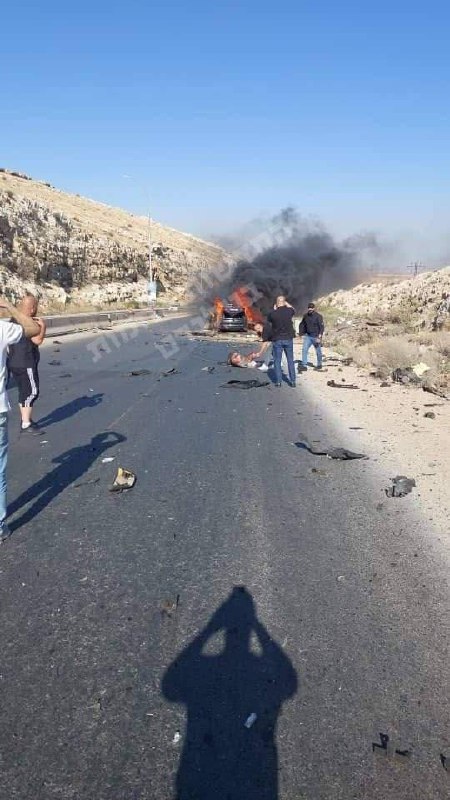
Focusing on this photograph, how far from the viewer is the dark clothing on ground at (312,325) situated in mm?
16062

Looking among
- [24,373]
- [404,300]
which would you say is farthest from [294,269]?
[24,373]

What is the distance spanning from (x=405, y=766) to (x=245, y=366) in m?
15.1

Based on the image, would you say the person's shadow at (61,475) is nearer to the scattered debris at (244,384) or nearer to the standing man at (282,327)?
the scattered debris at (244,384)

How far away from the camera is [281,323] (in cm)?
1327

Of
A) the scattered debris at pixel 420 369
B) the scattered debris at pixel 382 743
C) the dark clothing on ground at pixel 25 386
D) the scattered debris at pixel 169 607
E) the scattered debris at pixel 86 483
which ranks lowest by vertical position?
the scattered debris at pixel 420 369

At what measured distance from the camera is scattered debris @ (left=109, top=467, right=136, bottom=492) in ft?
19.7

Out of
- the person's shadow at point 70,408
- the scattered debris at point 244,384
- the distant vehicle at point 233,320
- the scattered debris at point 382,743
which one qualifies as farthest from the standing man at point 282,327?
the distant vehicle at point 233,320

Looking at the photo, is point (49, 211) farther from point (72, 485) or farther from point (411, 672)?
point (411, 672)

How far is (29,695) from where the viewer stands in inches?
114

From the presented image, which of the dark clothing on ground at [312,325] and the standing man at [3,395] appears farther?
the dark clothing on ground at [312,325]

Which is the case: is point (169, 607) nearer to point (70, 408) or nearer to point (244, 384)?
point (70, 408)

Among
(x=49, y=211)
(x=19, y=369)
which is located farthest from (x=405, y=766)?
(x=49, y=211)

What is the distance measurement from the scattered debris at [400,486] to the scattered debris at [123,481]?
2.55 meters

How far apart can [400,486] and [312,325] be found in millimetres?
10303
